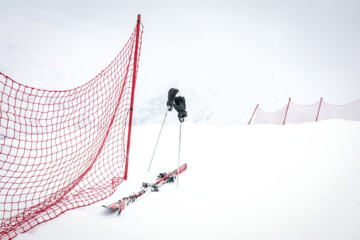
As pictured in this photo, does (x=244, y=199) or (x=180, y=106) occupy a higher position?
(x=180, y=106)

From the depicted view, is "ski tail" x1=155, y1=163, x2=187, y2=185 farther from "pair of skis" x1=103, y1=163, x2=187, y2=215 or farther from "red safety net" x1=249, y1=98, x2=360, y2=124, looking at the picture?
"red safety net" x1=249, y1=98, x2=360, y2=124

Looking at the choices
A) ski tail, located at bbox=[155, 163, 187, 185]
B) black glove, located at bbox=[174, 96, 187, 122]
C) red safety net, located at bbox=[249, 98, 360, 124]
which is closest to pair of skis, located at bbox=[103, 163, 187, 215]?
ski tail, located at bbox=[155, 163, 187, 185]

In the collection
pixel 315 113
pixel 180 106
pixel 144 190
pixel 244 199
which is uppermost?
pixel 315 113

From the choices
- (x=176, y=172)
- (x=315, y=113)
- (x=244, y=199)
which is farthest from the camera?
(x=315, y=113)

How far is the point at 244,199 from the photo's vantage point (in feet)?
9.22

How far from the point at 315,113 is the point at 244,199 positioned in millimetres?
9704

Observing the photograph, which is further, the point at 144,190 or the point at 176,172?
the point at 176,172

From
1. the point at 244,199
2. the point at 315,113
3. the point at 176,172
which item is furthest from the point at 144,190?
the point at 315,113

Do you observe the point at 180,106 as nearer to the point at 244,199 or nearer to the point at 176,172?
the point at 176,172

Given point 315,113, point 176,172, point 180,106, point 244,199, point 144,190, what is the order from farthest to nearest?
point 315,113, point 176,172, point 180,106, point 144,190, point 244,199

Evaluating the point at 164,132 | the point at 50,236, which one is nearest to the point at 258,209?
the point at 50,236

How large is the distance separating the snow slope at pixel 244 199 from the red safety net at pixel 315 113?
4972 mm

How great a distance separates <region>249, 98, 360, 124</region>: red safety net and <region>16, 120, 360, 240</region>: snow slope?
4.97 m

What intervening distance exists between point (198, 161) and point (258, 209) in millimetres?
2146
